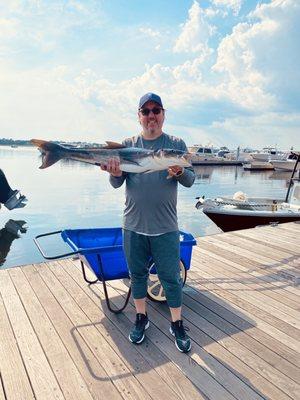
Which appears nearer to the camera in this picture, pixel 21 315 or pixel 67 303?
pixel 21 315

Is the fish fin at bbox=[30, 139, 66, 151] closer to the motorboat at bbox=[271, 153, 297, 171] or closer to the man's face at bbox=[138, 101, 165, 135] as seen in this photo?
the man's face at bbox=[138, 101, 165, 135]

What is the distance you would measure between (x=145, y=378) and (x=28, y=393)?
3.35ft

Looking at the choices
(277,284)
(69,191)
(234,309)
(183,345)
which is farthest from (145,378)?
(69,191)

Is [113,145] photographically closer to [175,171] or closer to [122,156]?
[122,156]

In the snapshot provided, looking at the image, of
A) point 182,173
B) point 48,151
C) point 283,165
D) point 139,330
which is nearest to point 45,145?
point 48,151

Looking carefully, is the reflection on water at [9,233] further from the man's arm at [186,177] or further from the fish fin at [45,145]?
the man's arm at [186,177]

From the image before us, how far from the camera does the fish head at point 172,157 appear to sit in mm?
2848

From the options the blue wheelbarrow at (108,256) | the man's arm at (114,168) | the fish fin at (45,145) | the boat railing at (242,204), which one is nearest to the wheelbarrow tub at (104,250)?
the blue wheelbarrow at (108,256)

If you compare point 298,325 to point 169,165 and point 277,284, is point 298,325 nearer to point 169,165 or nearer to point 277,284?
point 277,284

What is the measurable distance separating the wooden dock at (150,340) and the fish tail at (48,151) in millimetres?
1936

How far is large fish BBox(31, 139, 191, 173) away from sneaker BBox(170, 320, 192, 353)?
172 cm

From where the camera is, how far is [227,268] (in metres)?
5.82

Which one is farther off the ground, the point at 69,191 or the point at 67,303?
the point at 67,303

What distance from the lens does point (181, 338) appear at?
3430 mm
